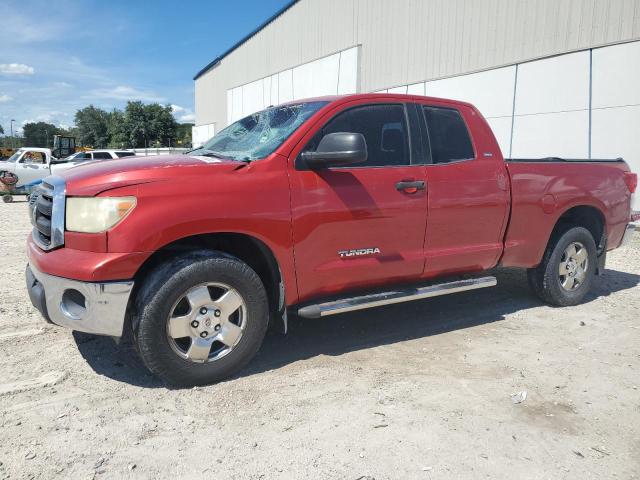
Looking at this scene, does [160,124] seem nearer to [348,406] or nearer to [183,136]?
[183,136]

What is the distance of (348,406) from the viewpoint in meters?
3.16

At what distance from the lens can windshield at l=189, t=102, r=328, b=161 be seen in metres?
3.71

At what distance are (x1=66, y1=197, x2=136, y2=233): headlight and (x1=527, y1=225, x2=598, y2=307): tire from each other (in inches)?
160

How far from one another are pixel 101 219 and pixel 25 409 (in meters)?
1.22

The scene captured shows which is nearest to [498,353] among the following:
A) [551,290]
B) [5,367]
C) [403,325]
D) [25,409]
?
[403,325]

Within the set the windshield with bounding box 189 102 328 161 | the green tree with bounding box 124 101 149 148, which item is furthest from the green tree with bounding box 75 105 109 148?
the windshield with bounding box 189 102 328 161

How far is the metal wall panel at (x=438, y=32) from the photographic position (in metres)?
11.6

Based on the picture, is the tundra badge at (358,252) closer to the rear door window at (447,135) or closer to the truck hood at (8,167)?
the rear door window at (447,135)

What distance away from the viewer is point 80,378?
11.4ft

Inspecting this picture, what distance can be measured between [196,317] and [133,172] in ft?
3.19

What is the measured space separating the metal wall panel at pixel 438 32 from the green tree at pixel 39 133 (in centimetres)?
9874

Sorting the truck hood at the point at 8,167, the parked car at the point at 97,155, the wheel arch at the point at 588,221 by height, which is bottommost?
the wheel arch at the point at 588,221

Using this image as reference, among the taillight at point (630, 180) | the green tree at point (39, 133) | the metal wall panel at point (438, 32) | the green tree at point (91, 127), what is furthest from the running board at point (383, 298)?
the green tree at point (39, 133)

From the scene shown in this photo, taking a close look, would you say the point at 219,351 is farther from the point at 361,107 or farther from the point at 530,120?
the point at 530,120
